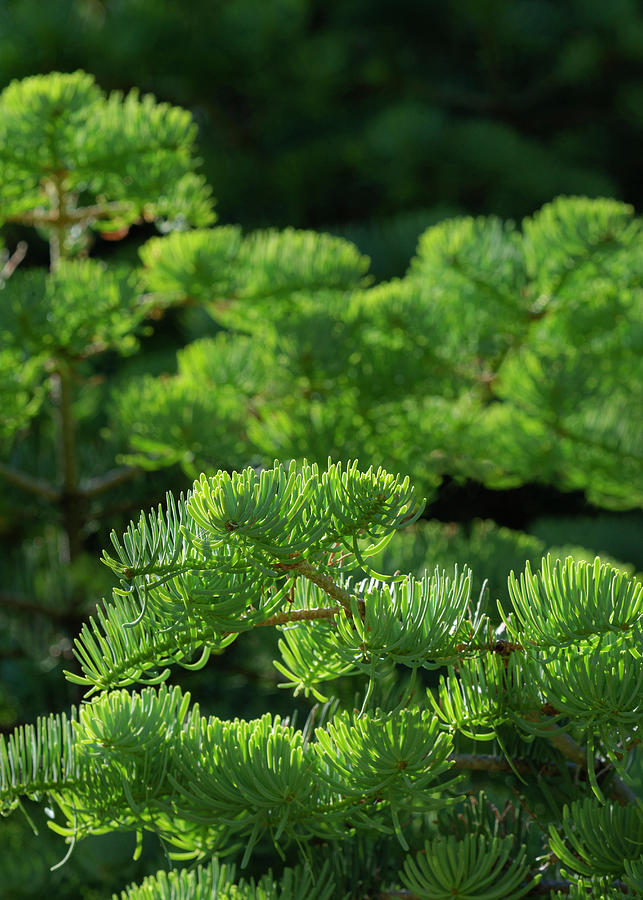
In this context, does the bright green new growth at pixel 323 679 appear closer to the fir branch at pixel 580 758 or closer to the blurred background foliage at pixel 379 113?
the fir branch at pixel 580 758

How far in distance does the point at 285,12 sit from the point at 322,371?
2.97 ft

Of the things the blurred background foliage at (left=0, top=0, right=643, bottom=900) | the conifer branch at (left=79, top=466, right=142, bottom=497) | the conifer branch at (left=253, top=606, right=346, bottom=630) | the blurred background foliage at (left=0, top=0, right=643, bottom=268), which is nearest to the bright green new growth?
the conifer branch at (left=253, top=606, right=346, bottom=630)

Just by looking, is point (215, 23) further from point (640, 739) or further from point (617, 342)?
point (640, 739)

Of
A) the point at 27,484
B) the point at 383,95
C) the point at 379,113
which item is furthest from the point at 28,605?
the point at 383,95

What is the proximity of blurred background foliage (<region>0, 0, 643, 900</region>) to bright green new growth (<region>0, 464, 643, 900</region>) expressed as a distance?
556 millimetres

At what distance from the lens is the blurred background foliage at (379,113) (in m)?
1.13

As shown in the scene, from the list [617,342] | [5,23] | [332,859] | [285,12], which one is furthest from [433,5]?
[332,859]

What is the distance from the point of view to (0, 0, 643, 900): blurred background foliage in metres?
1.13

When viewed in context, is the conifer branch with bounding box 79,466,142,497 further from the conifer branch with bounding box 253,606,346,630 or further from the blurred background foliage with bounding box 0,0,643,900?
the conifer branch with bounding box 253,606,346,630

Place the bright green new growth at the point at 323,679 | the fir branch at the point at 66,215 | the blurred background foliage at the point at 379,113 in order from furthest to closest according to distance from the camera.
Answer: the blurred background foliage at the point at 379,113, the fir branch at the point at 66,215, the bright green new growth at the point at 323,679

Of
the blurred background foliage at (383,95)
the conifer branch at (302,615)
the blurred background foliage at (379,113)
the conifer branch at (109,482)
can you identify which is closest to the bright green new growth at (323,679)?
the conifer branch at (302,615)

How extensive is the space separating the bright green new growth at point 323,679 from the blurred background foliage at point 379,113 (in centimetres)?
56

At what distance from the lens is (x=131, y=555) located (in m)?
0.19

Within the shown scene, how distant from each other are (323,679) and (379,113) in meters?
1.35
